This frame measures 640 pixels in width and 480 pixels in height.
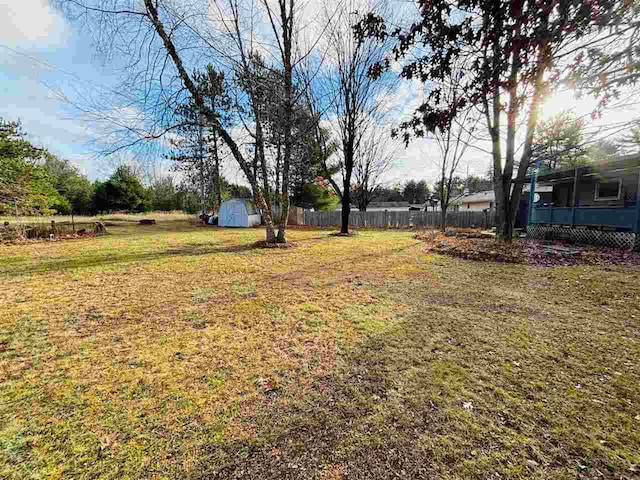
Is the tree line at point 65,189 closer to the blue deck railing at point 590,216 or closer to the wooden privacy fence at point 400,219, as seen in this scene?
the wooden privacy fence at point 400,219

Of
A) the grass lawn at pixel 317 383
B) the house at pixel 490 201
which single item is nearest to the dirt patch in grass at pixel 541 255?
the grass lawn at pixel 317 383

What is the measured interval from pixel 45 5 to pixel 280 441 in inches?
367

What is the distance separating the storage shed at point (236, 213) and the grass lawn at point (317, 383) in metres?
14.3

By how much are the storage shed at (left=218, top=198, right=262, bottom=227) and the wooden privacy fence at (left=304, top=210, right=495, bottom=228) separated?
491 centimetres

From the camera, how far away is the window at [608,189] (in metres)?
10.7

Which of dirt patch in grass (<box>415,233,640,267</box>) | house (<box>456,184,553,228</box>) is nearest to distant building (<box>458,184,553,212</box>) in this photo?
house (<box>456,184,553,228</box>)

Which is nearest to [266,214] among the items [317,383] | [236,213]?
[317,383]

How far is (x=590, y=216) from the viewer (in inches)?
376

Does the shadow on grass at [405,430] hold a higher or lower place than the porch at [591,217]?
lower

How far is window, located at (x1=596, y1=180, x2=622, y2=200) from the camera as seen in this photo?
1069cm

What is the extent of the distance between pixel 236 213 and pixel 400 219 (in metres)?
12.0

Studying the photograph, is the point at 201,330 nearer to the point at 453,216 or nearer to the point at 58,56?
the point at 58,56

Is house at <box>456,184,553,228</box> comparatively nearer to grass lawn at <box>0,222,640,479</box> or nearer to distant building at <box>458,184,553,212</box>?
distant building at <box>458,184,553,212</box>

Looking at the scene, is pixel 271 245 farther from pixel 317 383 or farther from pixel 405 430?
pixel 405 430
